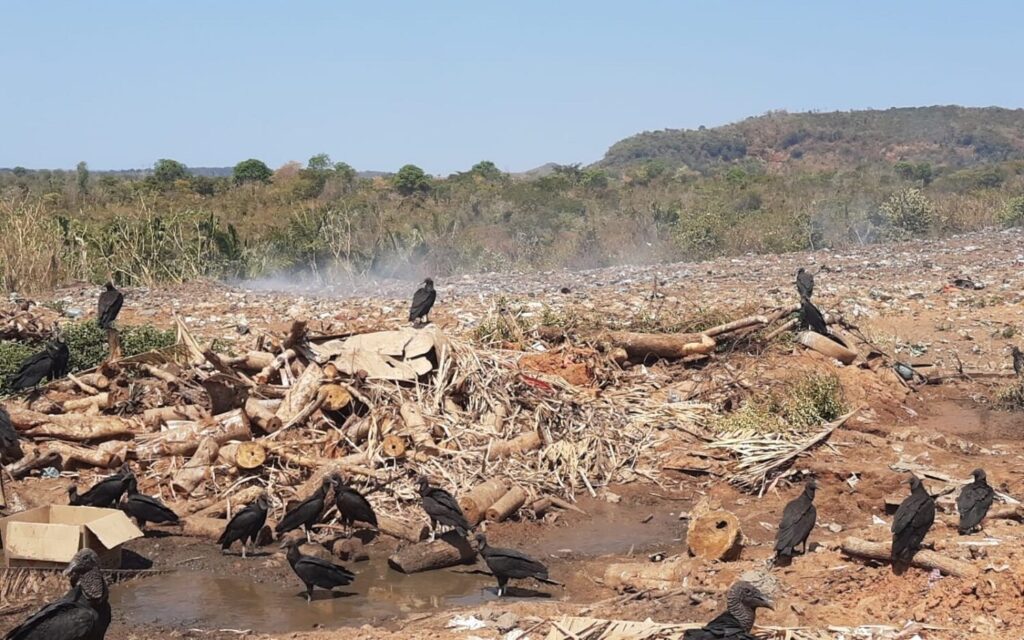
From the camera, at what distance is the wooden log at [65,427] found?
1024cm

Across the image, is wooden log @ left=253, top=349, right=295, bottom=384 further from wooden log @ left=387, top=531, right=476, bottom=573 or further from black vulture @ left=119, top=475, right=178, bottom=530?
wooden log @ left=387, top=531, right=476, bottom=573

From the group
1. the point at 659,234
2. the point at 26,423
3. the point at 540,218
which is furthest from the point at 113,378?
the point at 540,218

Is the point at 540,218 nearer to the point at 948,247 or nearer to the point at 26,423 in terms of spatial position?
the point at 948,247

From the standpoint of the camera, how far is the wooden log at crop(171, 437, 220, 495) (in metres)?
9.60

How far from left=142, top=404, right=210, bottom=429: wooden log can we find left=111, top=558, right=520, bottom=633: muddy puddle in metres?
2.50

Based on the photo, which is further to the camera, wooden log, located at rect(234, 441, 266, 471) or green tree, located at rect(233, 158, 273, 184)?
green tree, located at rect(233, 158, 273, 184)

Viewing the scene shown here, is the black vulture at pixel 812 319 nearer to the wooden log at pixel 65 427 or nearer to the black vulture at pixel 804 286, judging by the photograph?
the black vulture at pixel 804 286

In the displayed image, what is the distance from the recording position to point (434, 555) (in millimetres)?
8297

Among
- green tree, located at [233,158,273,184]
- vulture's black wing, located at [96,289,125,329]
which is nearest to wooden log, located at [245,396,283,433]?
vulture's black wing, located at [96,289,125,329]

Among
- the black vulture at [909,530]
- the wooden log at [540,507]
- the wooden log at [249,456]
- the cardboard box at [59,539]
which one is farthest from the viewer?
the wooden log at [540,507]

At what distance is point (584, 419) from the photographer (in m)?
11.1

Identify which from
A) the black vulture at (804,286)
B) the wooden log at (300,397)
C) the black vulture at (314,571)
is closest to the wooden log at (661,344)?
the black vulture at (804,286)

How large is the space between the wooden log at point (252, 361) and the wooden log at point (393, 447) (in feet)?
5.48

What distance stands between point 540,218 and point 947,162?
49.9 m
